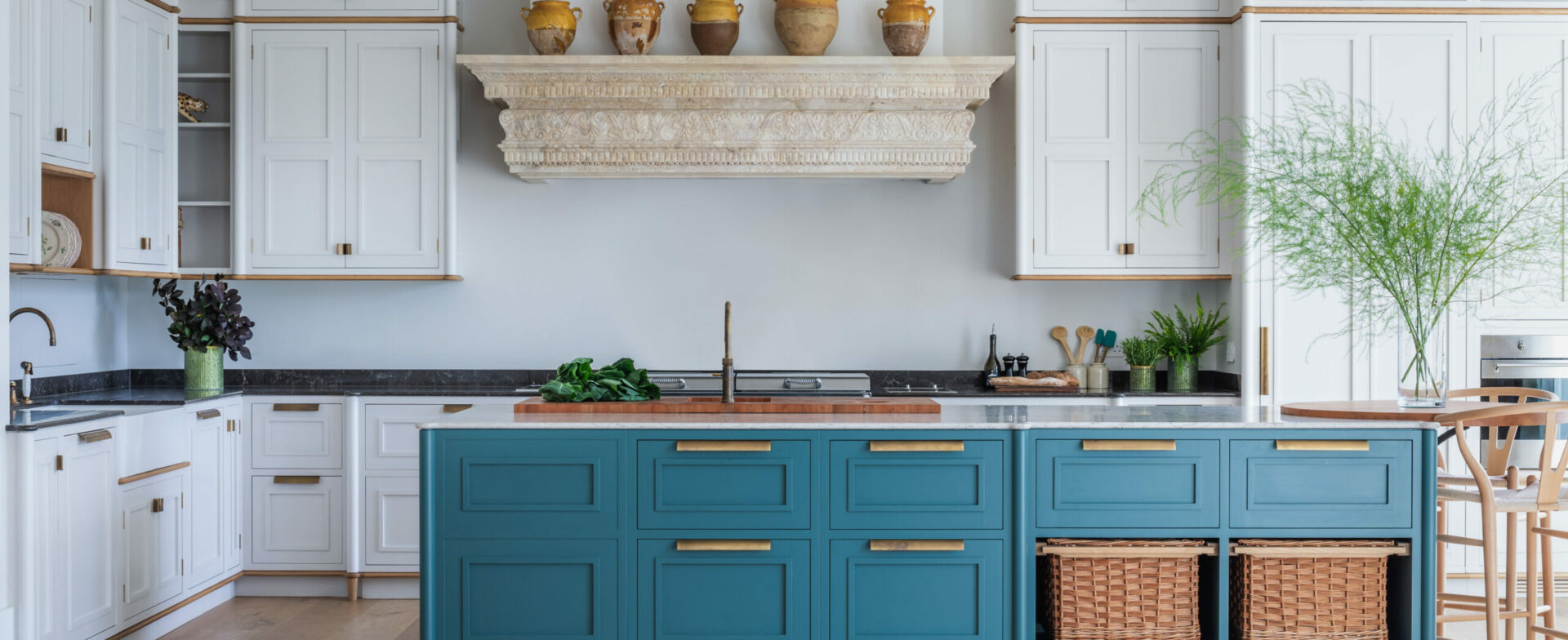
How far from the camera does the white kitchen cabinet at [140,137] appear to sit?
4.32 meters

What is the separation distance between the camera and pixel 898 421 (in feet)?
10.1

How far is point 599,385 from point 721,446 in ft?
1.88

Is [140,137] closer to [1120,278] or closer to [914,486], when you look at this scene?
[914,486]

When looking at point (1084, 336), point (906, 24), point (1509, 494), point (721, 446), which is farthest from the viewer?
point (1084, 336)

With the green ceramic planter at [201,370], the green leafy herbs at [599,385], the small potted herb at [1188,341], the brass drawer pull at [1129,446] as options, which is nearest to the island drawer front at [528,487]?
the green leafy herbs at [599,385]

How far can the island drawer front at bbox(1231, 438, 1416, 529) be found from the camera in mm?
3088

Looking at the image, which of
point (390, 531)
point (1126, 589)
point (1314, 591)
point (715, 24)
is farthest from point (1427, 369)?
point (390, 531)

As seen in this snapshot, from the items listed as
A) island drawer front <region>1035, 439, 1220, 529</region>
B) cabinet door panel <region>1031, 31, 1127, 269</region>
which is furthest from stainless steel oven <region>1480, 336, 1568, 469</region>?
island drawer front <region>1035, 439, 1220, 529</region>

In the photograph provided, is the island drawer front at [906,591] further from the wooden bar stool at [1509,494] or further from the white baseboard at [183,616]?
the white baseboard at [183,616]

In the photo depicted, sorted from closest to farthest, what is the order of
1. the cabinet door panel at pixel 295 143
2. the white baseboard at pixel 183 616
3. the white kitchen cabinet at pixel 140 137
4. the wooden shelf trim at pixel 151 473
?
the wooden shelf trim at pixel 151 473
the white baseboard at pixel 183 616
the white kitchen cabinet at pixel 140 137
the cabinet door panel at pixel 295 143

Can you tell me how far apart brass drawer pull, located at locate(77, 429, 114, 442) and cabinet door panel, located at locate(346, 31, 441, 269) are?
139 centimetres

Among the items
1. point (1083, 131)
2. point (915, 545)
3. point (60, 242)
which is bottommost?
point (915, 545)

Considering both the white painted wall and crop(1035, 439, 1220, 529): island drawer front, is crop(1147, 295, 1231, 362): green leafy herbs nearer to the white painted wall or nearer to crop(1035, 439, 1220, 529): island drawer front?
the white painted wall

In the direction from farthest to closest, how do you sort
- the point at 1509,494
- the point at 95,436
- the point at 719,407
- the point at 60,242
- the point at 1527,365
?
the point at 1527,365, the point at 60,242, the point at 95,436, the point at 719,407, the point at 1509,494
